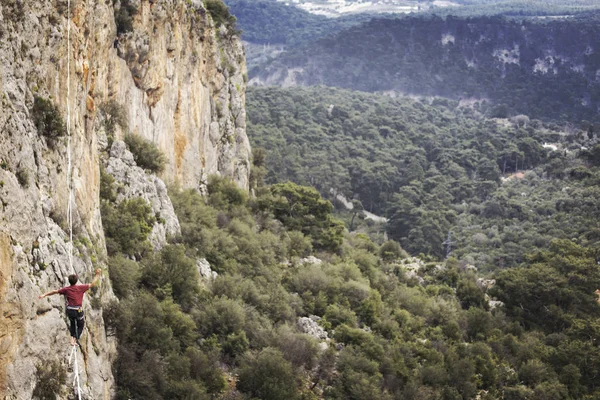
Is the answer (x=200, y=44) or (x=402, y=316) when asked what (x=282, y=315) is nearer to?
(x=402, y=316)

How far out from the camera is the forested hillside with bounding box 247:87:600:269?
65250mm

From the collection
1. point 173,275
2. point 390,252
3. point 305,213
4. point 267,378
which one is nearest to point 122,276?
point 173,275

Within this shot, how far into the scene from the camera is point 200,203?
28.3 metres

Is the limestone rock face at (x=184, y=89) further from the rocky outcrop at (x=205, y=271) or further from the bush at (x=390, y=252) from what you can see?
the bush at (x=390, y=252)

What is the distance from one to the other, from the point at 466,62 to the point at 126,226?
484 ft

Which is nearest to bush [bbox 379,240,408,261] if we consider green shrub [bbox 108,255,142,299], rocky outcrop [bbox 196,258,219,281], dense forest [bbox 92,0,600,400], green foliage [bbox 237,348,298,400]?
dense forest [bbox 92,0,600,400]

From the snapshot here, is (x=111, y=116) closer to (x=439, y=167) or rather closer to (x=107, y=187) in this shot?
(x=107, y=187)

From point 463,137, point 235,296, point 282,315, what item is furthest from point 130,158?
point 463,137

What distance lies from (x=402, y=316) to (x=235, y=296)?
1102cm

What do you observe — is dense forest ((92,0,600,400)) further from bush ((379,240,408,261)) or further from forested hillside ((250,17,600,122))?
forested hillside ((250,17,600,122))

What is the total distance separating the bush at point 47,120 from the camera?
12547 mm

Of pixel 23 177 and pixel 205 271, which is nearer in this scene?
pixel 23 177

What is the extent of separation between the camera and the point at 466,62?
508 feet

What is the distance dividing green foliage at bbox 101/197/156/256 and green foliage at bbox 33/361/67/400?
7.82 metres
